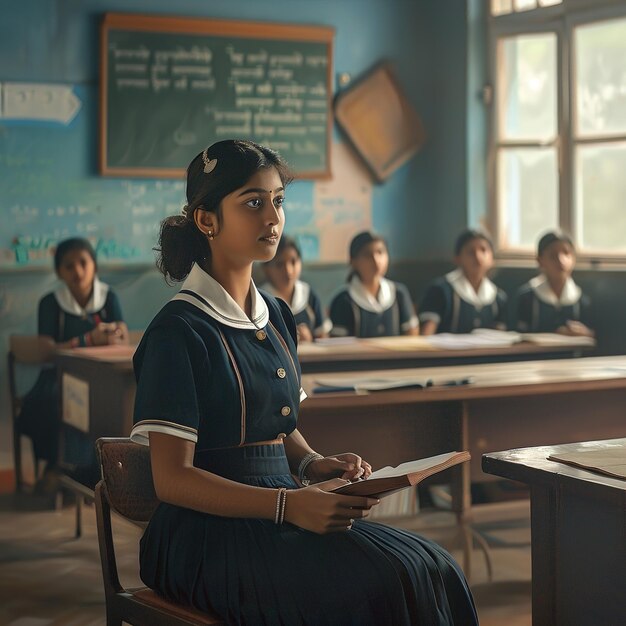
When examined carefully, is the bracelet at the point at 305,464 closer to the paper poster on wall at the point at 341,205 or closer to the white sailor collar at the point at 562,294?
the white sailor collar at the point at 562,294

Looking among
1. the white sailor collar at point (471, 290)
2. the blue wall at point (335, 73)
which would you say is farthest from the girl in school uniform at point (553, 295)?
the blue wall at point (335, 73)

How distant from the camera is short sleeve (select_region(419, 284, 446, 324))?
552cm

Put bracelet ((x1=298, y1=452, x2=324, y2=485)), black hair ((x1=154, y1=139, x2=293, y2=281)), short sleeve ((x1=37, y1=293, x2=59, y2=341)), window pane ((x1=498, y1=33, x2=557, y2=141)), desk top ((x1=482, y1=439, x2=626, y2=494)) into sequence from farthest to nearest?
window pane ((x1=498, y1=33, x2=557, y2=141)) → short sleeve ((x1=37, y1=293, x2=59, y2=341)) → bracelet ((x1=298, y1=452, x2=324, y2=485)) → black hair ((x1=154, y1=139, x2=293, y2=281)) → desk top ((x1=482, y1=439, x2=626, y2=494))

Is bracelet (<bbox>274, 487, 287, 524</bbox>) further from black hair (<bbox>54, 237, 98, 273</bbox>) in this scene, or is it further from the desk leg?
black hair (<bbox>54, 237, 98, 273</bbox>)

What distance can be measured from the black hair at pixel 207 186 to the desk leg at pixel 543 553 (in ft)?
2.22

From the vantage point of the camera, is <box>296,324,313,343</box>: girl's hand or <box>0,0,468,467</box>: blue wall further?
<box>0,0,468,467</box>: blue wall

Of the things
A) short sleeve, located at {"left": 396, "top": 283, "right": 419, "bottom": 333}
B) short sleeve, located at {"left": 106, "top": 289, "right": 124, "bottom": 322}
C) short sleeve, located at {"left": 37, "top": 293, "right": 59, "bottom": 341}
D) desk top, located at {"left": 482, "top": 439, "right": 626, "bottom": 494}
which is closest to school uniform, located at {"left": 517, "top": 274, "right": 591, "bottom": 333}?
short sleeve, located at {"left": 396, "top": 283, "right": 419, "bottom": 333}

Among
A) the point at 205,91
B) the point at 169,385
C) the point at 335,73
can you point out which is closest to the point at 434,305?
the point at 335,73

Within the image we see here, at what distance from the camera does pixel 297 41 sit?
6.05 metres

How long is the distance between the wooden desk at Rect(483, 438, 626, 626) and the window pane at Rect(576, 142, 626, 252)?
3838mm

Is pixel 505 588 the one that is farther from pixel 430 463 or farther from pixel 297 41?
pixel 297 41

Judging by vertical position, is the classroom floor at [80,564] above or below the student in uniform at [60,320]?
below

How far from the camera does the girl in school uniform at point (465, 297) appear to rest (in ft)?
18.0

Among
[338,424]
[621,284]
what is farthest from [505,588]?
[621,284]
